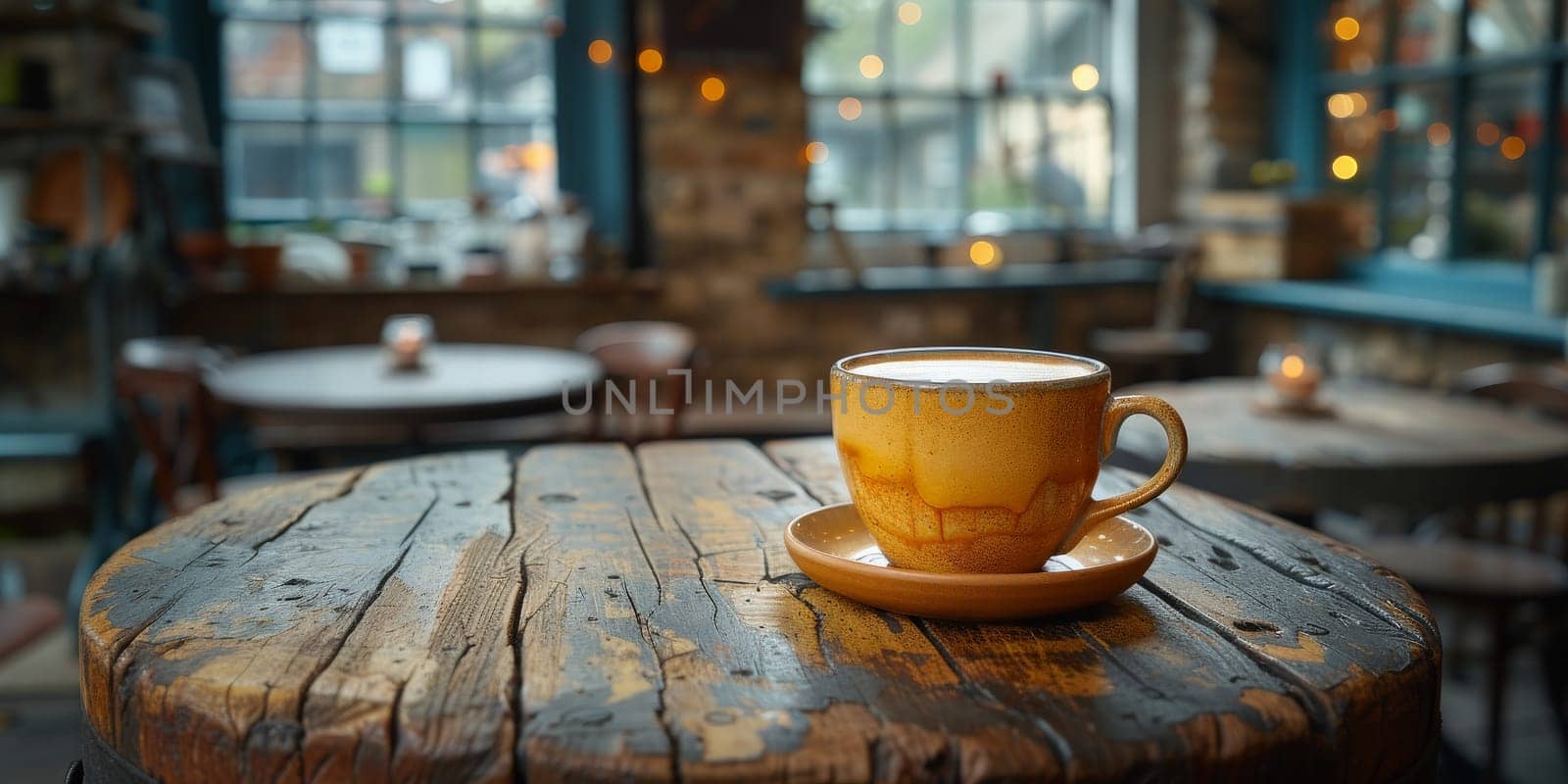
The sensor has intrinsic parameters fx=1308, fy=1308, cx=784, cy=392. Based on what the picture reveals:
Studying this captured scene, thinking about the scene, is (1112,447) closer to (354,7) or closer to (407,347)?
(407,347)

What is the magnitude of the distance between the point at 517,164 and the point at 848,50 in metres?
1.56

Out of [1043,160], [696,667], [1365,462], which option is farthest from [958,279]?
[696,667]

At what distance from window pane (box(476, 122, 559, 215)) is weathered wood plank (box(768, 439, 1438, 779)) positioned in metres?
4.74

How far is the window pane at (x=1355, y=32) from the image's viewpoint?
17.1ft

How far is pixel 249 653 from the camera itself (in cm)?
71

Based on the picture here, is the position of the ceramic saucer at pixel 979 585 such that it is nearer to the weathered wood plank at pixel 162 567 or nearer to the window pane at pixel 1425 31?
the weathered wood plank at pixel 162 567

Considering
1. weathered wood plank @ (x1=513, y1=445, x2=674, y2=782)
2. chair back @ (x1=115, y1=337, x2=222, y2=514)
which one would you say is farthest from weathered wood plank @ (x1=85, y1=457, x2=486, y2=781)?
chair back @ (x1=115, y1=337, x2=222, y2=514)

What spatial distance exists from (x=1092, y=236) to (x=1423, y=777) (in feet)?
18.3

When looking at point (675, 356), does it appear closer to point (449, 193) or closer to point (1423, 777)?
point (449, 193)

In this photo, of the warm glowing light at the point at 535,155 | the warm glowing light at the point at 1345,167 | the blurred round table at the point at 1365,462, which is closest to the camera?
the blurred round table at the point at 1365,462

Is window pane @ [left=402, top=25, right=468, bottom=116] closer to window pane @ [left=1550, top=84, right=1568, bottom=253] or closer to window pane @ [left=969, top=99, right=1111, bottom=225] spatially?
window pane @ [left=969, top=99, right=1111, bottom=225]

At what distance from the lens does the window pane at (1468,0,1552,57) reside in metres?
4.32

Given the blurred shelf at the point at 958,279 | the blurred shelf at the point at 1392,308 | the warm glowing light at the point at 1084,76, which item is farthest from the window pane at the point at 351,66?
the blurred shelf at the point at 1392,308

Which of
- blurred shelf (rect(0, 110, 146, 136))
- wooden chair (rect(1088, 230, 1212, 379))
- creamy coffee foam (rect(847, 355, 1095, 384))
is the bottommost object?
wooden chair (rect(1088, 230, 1212, 379))
